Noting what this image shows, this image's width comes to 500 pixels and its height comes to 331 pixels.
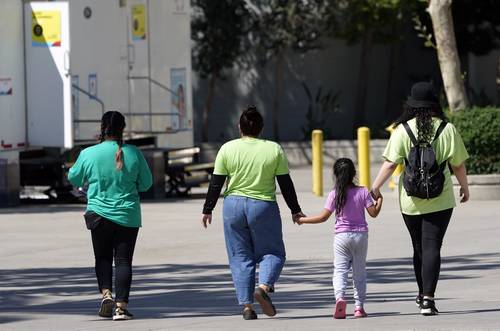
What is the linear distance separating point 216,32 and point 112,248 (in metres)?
20.0

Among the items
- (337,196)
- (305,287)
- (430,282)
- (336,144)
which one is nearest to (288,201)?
(337,196)

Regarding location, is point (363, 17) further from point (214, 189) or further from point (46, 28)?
point (214, 189)

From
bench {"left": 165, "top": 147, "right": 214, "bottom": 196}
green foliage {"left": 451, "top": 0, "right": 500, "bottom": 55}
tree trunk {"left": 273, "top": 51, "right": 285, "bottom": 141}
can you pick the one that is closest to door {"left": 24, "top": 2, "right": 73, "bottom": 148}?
bench {"left": 165, "top": 147, "right": 214, "bottom": 196}

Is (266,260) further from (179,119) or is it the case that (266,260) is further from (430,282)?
(179,119)

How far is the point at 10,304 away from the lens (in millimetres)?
10922

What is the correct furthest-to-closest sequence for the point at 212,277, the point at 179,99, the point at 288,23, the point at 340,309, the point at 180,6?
the point at 288,23 → the point at 179,99 → the point at 180,6 → the point at 212,277 → the point at 340,309

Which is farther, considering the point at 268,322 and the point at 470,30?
the point at 470,30

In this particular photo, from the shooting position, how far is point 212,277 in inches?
490

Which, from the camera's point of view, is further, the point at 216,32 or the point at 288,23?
the point at 216,32

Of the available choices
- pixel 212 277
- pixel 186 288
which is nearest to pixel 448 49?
pixel 212 277

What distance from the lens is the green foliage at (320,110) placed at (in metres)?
30.9

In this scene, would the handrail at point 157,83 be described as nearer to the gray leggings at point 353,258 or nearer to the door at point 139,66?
the door at point 139,66

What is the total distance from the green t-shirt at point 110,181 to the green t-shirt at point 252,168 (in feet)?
2.24

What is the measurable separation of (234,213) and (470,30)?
72.3 feet
